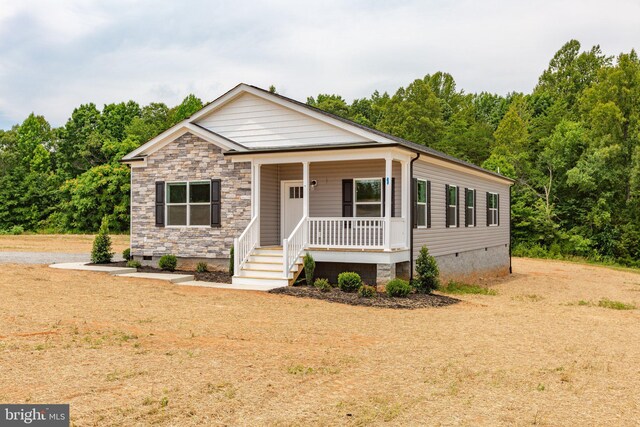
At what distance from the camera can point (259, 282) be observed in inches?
636

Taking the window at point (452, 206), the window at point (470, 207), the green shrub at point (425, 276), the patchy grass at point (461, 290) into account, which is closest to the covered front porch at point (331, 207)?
the green shrub at point (425, 276)

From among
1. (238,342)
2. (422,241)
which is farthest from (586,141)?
(238,342)

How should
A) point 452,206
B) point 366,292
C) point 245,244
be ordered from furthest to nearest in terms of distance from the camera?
point 452,206 < point 245,244 < point 366,292

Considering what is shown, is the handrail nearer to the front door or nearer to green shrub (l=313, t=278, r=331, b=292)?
green shrub (l=313, t=278, r=331, b=292)

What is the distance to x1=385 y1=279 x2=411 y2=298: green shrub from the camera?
1464cm

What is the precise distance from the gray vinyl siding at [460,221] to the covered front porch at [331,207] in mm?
1075

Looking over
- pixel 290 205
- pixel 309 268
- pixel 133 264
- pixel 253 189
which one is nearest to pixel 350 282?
pixel 309 268

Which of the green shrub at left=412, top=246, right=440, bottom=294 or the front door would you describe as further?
the front door

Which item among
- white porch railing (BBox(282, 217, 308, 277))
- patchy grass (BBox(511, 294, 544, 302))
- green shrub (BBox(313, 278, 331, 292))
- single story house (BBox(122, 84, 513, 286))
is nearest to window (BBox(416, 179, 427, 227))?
single story house (BBox(122, 84, 513, 286))

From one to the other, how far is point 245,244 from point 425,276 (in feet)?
16.8

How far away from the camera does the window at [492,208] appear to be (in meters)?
24.8

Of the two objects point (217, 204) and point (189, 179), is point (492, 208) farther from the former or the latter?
point (189, 179)

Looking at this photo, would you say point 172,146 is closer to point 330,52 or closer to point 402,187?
point 402,187

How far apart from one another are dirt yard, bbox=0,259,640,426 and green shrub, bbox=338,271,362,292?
4.83 ft
